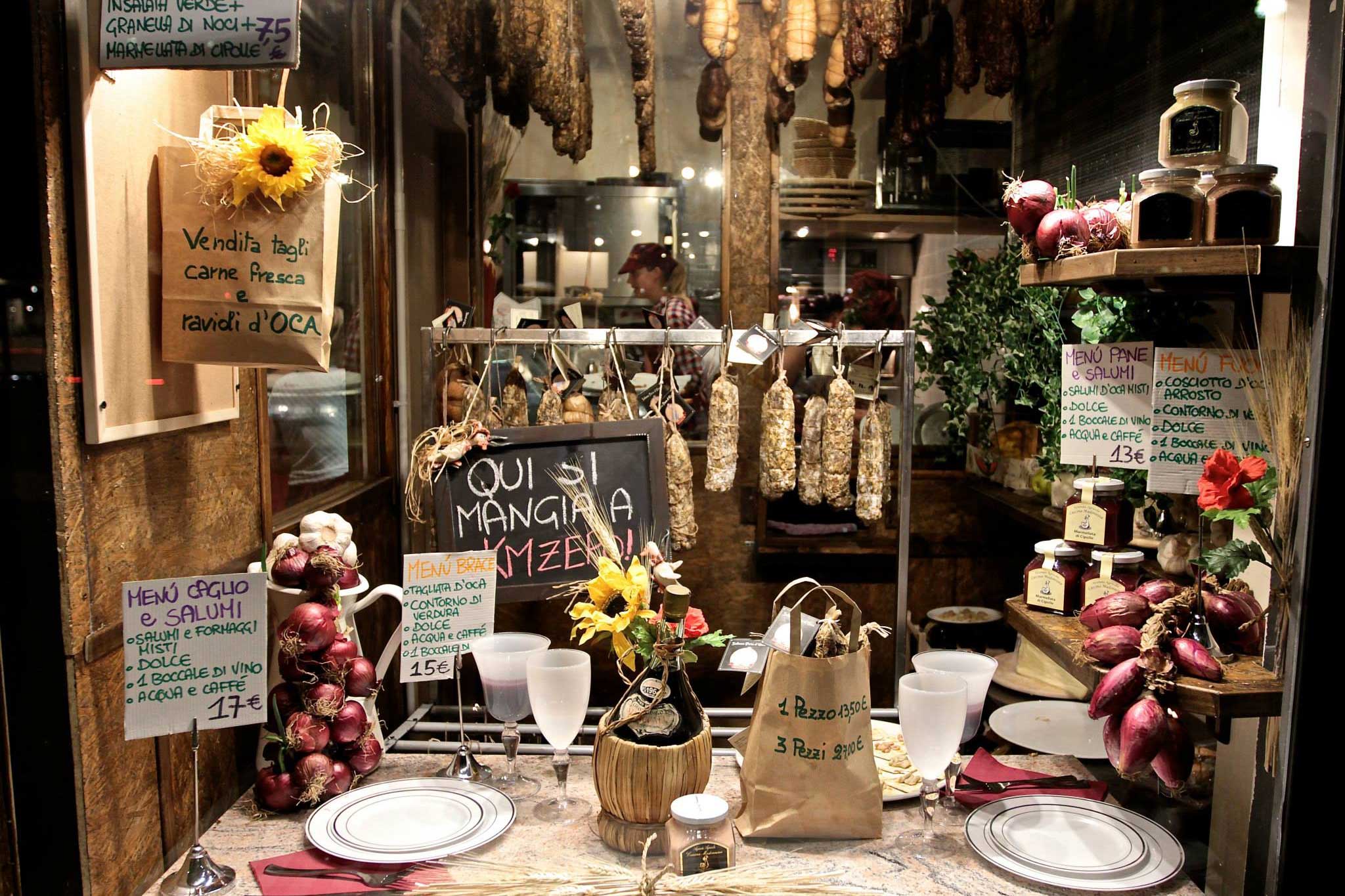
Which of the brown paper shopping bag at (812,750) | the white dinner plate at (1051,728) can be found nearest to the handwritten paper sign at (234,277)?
the brown paper shopping bag at (812,750)

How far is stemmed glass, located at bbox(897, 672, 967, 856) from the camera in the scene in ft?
4.98

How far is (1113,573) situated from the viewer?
1730 mm

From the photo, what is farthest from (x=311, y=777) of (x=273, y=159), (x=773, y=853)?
(x=273, y=159)

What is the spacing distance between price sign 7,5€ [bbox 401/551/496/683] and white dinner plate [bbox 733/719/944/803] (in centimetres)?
52

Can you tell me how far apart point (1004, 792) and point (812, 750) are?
0.44m

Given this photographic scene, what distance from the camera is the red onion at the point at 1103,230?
5.39 feet

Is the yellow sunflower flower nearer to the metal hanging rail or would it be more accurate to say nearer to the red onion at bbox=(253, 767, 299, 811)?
the metal hanging rail

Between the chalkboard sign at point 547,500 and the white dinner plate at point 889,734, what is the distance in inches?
21.5

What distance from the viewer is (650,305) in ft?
12.0

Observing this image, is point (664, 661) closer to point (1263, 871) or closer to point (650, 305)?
point (1263, 871)

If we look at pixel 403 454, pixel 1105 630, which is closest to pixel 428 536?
pixel 403 454

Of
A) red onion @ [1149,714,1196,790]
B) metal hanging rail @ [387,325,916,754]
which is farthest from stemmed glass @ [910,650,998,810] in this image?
metal hanging rail @ [387,325,916,754]

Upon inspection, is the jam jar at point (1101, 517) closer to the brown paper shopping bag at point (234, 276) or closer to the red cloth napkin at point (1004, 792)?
the red cloth napkin at point (1004, 792)

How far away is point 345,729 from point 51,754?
1.49ft
